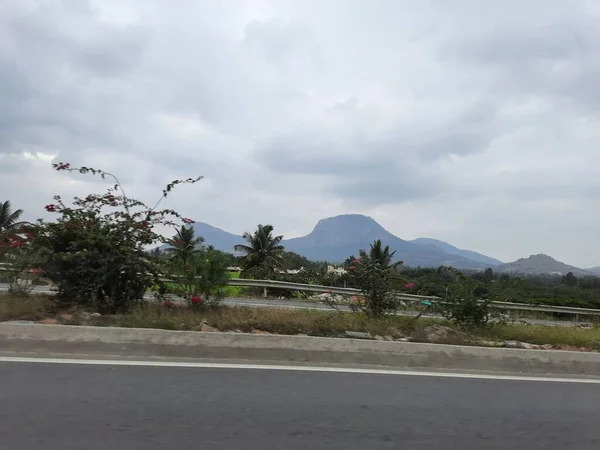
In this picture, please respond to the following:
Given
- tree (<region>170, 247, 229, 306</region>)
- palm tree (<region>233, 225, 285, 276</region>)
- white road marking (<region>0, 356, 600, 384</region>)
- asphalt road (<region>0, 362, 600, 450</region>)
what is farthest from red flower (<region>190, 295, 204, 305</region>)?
palm tree (<region>233, 225, 285, 276</region>)

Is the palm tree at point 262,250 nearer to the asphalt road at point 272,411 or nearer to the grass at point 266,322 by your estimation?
the grass at point 266,322

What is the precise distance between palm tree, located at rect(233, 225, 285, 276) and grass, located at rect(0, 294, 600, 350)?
110 ft

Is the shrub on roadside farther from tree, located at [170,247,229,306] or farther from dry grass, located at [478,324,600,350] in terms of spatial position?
tree, located at [170,247,229,306]

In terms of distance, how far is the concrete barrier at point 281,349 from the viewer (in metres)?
6.21

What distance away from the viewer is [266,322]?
306 inches

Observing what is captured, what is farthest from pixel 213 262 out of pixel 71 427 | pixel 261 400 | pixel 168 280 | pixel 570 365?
pixel 570 365

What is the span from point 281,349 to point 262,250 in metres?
37.0

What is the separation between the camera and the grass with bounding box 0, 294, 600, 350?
7.11m

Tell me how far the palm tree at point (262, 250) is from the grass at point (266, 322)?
3338 cm

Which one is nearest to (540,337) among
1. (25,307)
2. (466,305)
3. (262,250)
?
(466,305)

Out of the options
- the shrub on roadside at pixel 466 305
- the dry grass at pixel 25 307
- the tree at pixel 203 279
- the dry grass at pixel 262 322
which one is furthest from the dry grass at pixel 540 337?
the dry grass at pixel 25 307

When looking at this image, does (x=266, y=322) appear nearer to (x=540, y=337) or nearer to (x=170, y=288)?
(x=170, y=288)

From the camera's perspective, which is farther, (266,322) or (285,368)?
(266,322)

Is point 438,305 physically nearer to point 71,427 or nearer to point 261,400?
point 261,400
